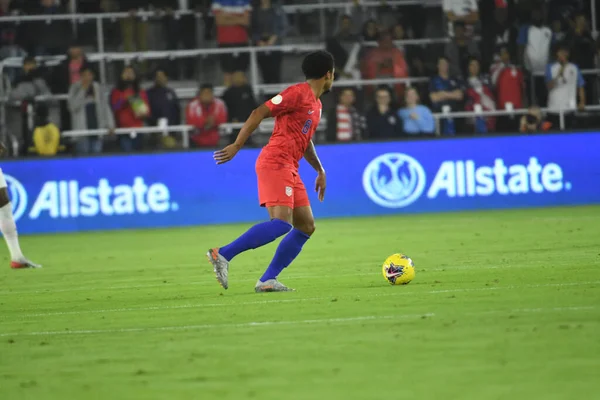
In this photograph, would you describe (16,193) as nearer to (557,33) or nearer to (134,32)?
(134,32)

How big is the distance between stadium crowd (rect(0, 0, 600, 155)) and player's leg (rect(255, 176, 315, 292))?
39.7 feet

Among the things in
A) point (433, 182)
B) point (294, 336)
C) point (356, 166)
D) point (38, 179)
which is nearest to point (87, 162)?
point (38, 179)

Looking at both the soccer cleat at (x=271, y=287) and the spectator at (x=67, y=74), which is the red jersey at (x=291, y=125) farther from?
the spectator at (x=67, y=74)

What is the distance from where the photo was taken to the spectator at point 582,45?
26.6m

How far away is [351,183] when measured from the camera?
907 inches

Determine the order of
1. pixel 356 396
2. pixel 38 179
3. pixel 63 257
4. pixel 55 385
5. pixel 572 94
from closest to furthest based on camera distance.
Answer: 1. pixel 356 396
2. pixel 55 385
3. pixel 63 257
4. pixel 38 179
5. pixel 572 94

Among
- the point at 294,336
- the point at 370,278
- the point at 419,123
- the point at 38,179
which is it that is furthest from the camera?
the point at 419,123

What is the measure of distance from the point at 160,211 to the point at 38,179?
7.37 ft

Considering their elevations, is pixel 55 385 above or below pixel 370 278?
above

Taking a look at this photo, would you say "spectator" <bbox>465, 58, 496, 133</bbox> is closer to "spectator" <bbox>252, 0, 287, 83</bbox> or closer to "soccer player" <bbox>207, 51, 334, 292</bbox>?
"spectator" <bbox>252, 0, 287, 83</bbox>

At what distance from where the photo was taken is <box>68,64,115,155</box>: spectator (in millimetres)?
24203

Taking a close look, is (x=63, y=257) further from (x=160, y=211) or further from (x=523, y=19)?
(x=523, y=19)

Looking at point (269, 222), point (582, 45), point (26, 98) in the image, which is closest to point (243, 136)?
point (269, 222)

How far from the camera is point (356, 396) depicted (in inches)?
239
